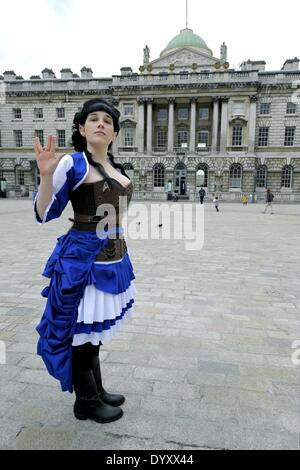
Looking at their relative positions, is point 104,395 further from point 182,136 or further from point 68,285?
point 182,136

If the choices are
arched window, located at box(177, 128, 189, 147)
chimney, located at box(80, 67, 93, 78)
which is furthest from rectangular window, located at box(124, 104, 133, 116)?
chimney, located at box(80, 67, 93, 78)

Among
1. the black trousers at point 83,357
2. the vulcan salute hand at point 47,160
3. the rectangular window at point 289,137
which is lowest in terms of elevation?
the black trousers at point 83,357

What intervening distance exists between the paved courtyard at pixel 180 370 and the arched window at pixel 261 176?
128 feet

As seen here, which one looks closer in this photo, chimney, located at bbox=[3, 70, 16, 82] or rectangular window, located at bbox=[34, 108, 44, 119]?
rectangular window, located at bbox=[34, 108, 44, 119]

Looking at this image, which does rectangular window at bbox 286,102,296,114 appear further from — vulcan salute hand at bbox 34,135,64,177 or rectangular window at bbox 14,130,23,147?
vulcan salute hand at bbox 34,135,64,177

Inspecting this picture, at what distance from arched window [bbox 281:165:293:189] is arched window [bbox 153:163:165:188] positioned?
15.1m

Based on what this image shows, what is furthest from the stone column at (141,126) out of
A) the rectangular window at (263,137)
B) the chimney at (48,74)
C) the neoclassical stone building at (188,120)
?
the rectangular window at (263,137)

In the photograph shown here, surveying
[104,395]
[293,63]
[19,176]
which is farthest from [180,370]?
[293,63]

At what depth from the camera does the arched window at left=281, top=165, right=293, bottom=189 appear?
4259 centimetres

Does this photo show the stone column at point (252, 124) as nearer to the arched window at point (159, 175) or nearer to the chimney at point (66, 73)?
the arched window at point (159, 175)

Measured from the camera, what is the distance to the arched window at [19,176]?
47.4m

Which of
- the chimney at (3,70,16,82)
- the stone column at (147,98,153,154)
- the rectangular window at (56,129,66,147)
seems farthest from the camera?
the chimney at (3,70,16,82)

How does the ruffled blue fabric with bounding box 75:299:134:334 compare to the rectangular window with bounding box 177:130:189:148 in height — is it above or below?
below

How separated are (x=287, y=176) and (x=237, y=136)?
318 inches
